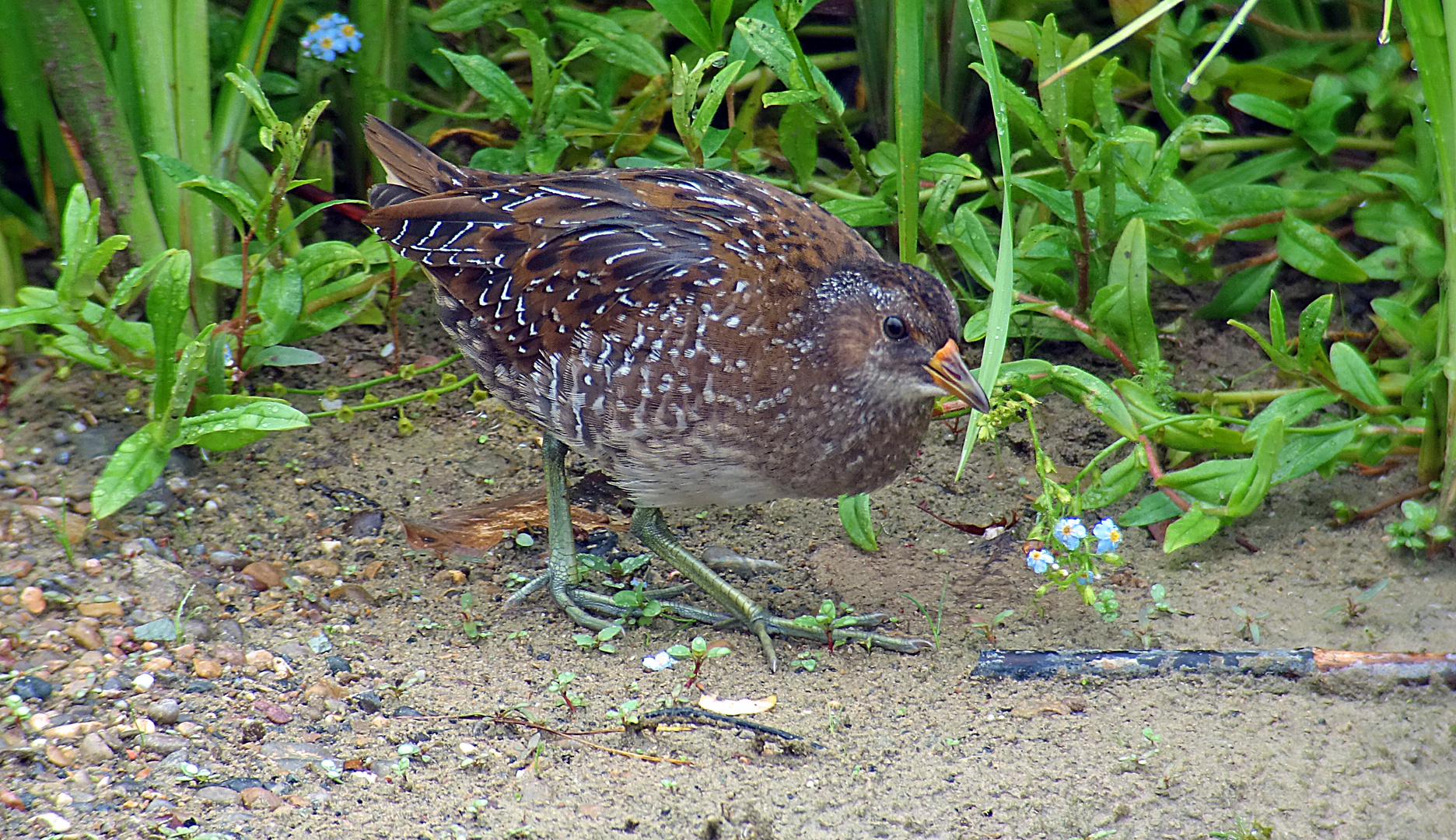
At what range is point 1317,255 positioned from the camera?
3752mm

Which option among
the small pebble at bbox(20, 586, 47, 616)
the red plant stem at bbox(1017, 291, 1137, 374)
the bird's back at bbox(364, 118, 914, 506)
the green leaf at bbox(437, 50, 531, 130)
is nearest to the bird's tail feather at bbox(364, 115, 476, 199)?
the bird's back at bbox(364, 118, 914, 506)

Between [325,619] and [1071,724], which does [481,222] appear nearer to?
[325,619]

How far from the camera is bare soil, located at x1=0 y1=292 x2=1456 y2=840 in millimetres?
2672

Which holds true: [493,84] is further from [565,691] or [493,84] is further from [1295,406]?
[1295,406]

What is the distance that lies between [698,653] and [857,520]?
684 millimetres

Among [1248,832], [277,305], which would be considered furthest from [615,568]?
[1248,832]

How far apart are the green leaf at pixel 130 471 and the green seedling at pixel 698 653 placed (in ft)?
4.34

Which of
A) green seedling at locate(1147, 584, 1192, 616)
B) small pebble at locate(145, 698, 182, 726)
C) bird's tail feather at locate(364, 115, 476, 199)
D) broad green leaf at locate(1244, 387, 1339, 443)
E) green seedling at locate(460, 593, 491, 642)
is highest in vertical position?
bird's tail feather at locate(364, 115, 476, 199)

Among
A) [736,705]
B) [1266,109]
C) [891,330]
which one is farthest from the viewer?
[1266,109]

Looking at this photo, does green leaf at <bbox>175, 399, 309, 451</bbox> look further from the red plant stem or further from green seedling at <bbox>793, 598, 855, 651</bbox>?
the red plant stem

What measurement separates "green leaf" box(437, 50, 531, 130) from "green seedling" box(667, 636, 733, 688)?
5.36 feet

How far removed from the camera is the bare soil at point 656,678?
105 inches

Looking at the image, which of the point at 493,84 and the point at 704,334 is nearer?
the point at 704,334

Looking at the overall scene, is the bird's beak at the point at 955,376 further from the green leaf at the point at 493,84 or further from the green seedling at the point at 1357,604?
the green leaf at the point at 493,84
